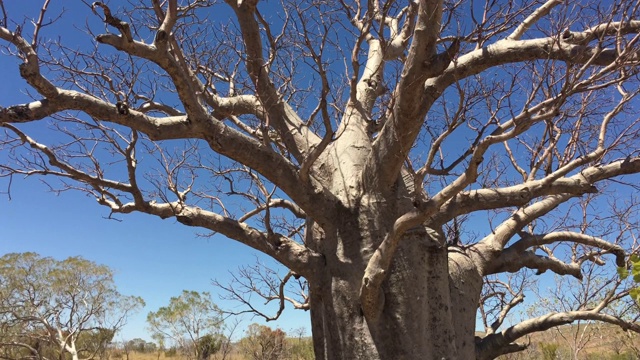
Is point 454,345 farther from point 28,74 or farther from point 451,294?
point 28,74

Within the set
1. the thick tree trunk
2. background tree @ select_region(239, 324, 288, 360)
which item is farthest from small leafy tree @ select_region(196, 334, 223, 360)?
the thick tree trunk

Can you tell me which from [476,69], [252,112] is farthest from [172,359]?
[476,69]

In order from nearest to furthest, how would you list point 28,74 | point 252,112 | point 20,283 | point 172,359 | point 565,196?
point 28,74 < point 565,196 < point 252,112 < point 20,283 < point 172,359

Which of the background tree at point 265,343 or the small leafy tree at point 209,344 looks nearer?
the background tree at point 265,343

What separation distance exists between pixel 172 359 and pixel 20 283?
9621mm

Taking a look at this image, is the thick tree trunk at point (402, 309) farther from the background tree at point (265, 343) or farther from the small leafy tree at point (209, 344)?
the small leafy tree at point (209, 344)

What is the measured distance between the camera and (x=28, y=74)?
251cm

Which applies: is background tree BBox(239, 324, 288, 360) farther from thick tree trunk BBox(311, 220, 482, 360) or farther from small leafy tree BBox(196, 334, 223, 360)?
thick tree trunk BBox(311, 220, 482, 360)

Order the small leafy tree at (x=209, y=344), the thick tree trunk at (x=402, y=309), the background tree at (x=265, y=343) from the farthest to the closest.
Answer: the small leafy tree at (x=209, y=344) < the background tree at (x=265, y=343) < the thick tree trunk at (x=402, y=309)

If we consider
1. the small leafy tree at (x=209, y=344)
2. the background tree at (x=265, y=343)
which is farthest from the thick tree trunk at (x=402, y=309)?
the small leafy tree at (x=209, y=344)

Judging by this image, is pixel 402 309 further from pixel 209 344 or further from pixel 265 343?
pixel 209 344

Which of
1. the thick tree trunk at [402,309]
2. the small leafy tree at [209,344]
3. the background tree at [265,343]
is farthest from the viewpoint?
the small leafy tree at [209,344]

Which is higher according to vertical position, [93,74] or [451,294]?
[93,74]

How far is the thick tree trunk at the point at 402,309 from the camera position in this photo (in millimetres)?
2947
